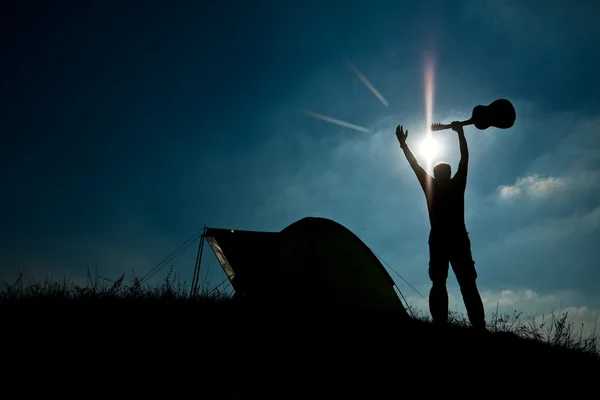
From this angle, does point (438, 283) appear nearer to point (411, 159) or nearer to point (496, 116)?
point (411, 159)

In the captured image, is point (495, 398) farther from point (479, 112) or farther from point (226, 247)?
point (226, 247)

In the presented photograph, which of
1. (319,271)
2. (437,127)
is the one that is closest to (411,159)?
(437,127)

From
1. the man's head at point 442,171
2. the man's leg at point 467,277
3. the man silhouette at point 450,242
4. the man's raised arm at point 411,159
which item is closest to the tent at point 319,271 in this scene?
the man silhouette at point 450,242

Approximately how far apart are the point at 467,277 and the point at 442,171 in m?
1.58

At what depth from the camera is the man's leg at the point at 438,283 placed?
4.52 metres

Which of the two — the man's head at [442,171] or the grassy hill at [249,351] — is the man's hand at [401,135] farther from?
the grassy hill at [249,351]

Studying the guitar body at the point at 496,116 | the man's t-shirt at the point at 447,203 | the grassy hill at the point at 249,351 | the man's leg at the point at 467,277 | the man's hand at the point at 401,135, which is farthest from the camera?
the man's hand at the point at 401,135

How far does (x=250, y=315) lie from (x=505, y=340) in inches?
128

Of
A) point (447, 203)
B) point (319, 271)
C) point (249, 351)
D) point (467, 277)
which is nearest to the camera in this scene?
point (249, 351)

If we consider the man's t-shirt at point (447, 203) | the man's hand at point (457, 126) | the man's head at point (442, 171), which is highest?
the man's hand at point (457, 126)

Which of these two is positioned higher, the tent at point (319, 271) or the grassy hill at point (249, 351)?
the tent at point (319, 271)

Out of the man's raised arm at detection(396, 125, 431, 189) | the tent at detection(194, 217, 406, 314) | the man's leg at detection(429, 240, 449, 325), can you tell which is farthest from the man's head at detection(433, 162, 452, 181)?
the tent at detection(194, 217, 406, 314)

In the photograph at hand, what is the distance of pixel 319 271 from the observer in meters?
5.21

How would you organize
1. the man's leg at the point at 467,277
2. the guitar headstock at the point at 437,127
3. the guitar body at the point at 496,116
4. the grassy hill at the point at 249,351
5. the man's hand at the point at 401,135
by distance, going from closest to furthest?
the grassy hill at the point at 249,351
the man's leg at the point at 467,277
the guitar body at the point at 496,116
the guitar headstock at the point at 437,127
the man's hand at the point at 401,135
